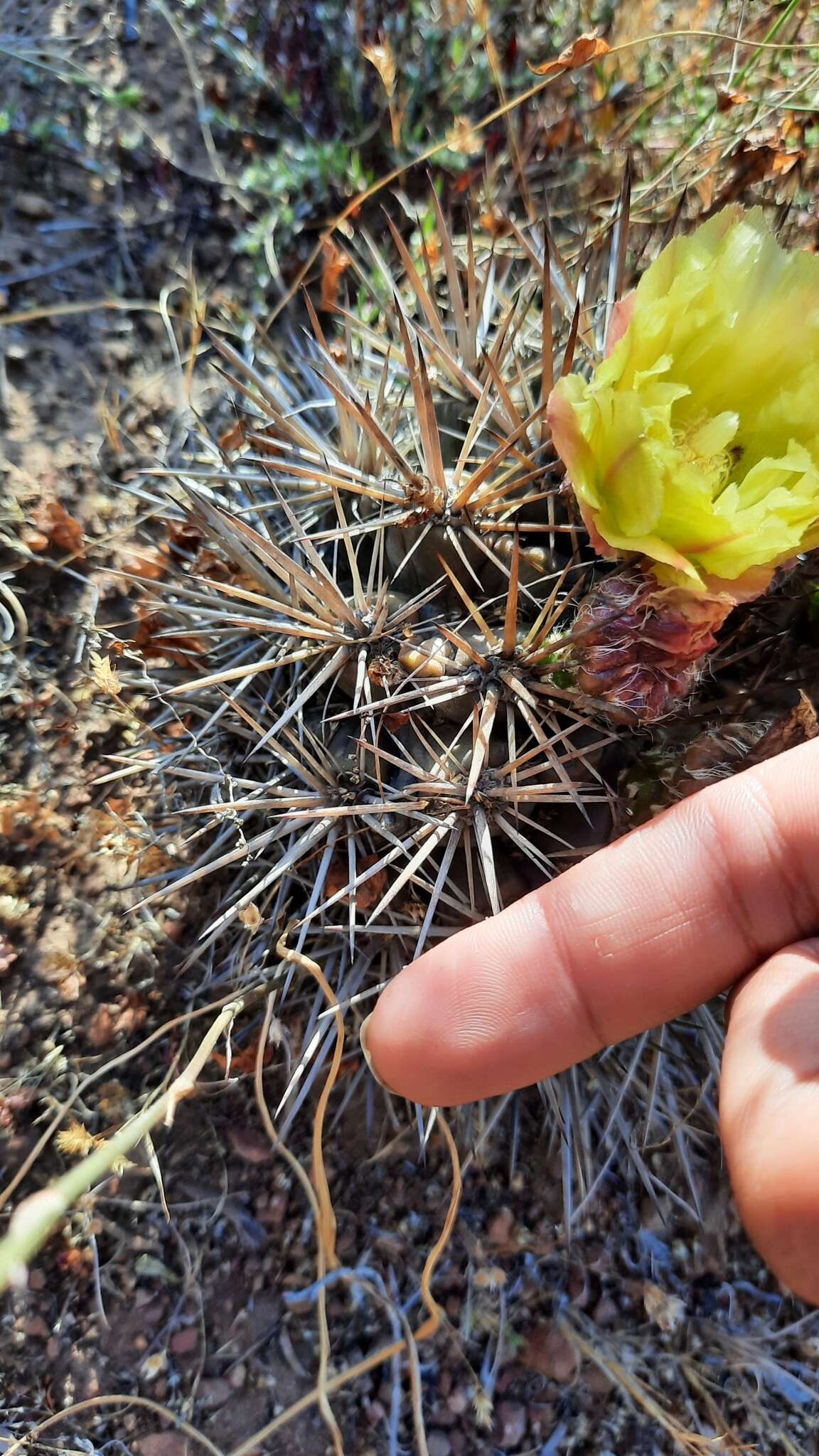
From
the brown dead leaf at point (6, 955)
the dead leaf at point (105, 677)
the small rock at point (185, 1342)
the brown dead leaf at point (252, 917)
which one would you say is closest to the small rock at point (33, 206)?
the dead leaf at point (105, 677)

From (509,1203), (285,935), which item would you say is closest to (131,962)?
(285,935)

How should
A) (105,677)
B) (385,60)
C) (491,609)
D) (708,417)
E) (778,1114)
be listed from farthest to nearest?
(385,60) → (105,677) → (491,609) → (708,417) → (778,1114)

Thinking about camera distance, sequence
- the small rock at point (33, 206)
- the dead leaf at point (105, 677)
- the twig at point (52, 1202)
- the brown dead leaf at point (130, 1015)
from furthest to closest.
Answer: the small rock at point (33, 206) < the brown dead leaf at point (130, 1015) < the dead leaf at point (105, 677) < the twig at point (52, 1202)

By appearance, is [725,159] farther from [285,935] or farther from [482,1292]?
[482,1292]

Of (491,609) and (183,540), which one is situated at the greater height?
(183,540)

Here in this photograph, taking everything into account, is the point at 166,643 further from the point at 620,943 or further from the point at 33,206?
the point at 33,206

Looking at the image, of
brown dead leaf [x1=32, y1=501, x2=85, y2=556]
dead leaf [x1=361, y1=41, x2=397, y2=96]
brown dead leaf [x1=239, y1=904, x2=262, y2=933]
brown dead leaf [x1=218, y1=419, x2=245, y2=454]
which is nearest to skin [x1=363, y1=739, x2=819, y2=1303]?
brown dead leaf [x1=239, y1=904, x2=262, y2=933]

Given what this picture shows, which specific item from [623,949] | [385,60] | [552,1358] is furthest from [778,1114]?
[385,60]

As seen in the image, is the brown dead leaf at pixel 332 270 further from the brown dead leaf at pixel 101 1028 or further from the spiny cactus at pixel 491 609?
the brown dead leaf at pixel 101 1028
